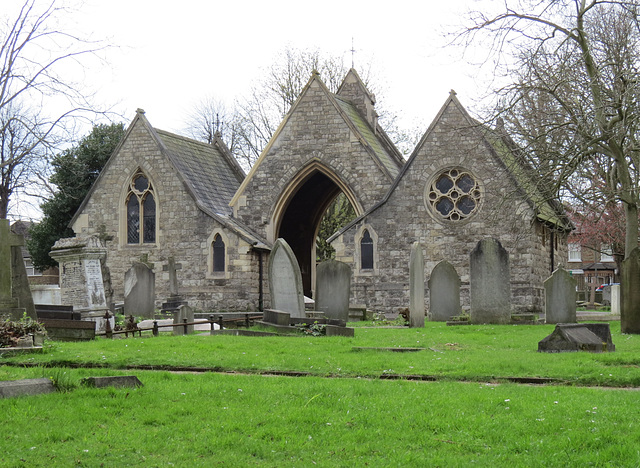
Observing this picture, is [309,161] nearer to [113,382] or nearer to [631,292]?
[631,292]

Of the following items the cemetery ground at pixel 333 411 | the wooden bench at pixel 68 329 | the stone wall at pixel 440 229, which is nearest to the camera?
the cemetery ground at pixel 333 411

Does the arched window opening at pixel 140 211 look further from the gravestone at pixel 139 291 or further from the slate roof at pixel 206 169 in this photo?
the gravestone at pixel 139 291

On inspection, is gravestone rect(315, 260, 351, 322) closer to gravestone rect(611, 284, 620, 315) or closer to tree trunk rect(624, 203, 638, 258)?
tree trunk rect(624, 203, 638, 258)

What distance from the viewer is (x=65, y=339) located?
15039mm

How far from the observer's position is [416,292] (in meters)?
18.6

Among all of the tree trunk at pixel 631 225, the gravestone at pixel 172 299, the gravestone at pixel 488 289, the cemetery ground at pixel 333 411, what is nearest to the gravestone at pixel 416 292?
the gravestone at pixel 488 289

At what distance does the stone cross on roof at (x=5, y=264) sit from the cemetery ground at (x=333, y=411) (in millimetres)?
1892

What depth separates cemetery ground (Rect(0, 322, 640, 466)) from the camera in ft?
19.8

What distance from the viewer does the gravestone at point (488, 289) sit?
18.5 meters

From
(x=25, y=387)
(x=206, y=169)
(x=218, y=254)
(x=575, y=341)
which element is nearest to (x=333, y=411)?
(x=25, y=387)

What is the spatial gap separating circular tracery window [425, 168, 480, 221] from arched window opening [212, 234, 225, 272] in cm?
727

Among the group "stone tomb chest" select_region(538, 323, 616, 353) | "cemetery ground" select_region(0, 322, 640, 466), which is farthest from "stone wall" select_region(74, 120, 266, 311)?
"stone tomb chest" select_region(538, 323, 616, 353)

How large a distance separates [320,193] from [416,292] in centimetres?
1456

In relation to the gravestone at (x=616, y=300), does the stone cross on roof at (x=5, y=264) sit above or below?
above
